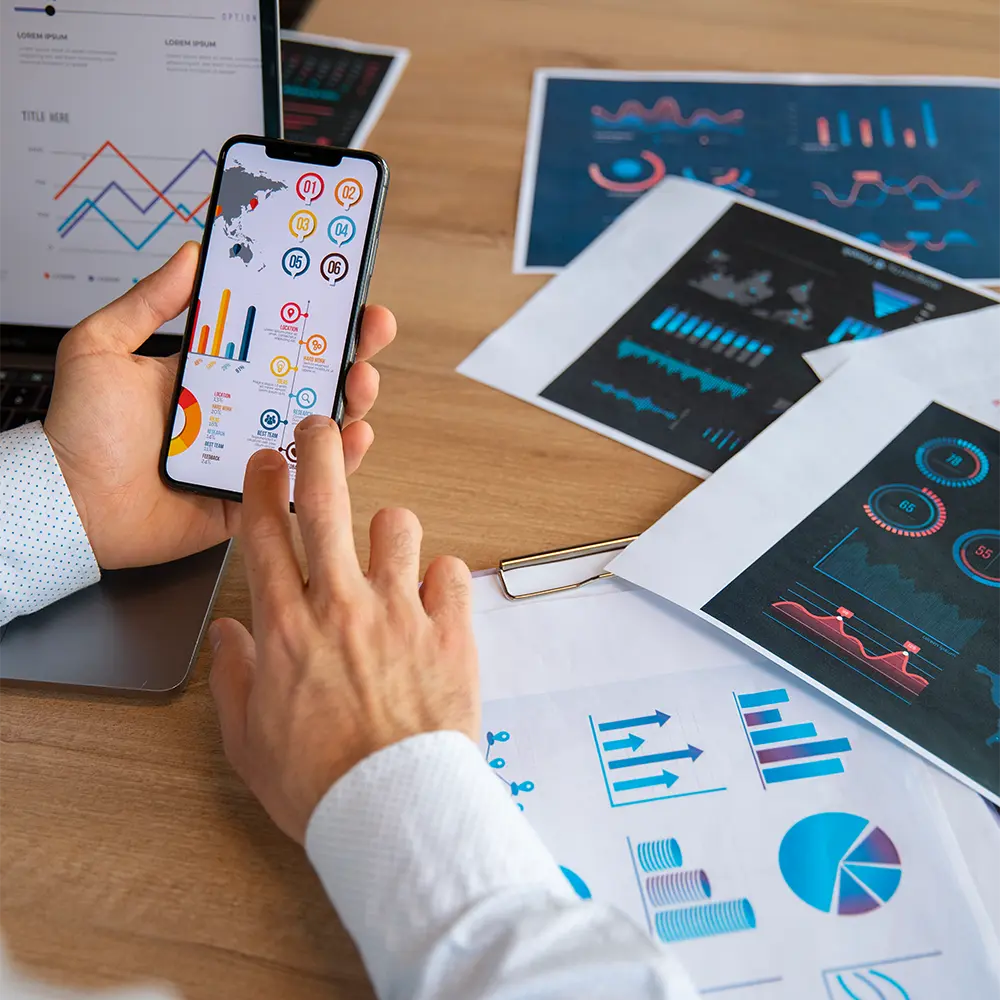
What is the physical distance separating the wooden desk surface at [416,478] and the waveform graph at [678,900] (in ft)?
0.45

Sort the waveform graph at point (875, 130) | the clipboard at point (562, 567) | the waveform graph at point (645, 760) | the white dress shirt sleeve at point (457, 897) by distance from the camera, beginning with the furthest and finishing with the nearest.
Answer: the waveform graph at point (875, 130) < the clipboard at point (562, 567) < the waveform graph at point (645, 760) < the white dress shirt sleeve at point (457, 897)

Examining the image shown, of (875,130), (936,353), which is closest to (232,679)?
(936,353)

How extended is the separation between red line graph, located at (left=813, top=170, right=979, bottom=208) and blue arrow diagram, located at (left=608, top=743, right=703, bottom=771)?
23.1 inches

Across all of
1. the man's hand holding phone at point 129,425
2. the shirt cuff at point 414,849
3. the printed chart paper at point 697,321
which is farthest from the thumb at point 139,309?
the shirt cuff at point 414,849

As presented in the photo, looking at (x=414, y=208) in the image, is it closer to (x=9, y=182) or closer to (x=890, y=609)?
(x=9, y=182)

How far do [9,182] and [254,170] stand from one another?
0.79ft

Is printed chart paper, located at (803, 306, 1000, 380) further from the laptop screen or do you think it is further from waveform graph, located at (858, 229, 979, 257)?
the laptop screen

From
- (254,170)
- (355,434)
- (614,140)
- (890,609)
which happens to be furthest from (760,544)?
(614,140)

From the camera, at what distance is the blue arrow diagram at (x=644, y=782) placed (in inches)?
20.8

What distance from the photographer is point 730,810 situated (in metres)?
0.52

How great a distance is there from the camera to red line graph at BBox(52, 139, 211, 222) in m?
0.74

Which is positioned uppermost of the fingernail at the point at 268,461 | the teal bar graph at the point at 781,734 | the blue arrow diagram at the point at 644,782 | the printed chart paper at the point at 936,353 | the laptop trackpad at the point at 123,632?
the fingernail at the point at 268,461

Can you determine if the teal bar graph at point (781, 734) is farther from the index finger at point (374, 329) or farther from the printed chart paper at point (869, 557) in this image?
the index finger at point (374, 329)

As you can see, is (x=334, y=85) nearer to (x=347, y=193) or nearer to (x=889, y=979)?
(x=347, y=193)
